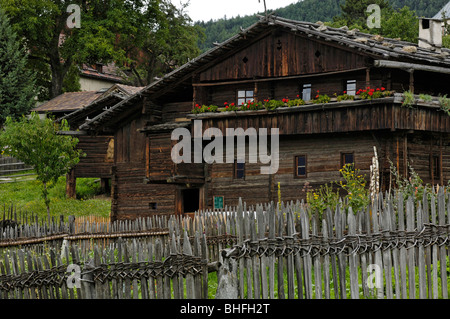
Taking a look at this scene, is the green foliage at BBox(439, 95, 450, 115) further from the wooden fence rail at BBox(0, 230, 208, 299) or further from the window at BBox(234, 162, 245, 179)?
the wooden fence rail at BBox(0, 230, 208, 299)

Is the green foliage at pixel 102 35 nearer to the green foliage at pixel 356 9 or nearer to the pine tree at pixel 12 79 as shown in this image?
the pine tree at pixel 12 79

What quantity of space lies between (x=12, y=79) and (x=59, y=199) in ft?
42.9

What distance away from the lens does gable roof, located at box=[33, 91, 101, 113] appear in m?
46.3

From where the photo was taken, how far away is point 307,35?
26.5 meters

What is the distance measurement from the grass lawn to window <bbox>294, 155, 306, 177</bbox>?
500 inches

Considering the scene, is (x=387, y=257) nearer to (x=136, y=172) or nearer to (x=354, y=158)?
(x=354, y=158)

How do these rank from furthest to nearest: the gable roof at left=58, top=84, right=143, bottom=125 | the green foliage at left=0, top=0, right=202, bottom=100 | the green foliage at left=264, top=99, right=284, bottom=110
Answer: the green foliage at left=0, top=0, right=202, bottom=100, the gable roof at left=58, top=84, right=143, bottom=125, the green foliage at left=264, top=99, right=284, bottom=110

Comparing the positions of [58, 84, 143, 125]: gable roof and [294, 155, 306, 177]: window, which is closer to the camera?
[294, 155, 306, 177]: window

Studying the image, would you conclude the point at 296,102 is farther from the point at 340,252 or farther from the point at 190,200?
the point at 340,252

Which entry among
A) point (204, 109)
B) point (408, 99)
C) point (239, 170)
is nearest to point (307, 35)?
point (408, 99)

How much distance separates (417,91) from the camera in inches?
1064

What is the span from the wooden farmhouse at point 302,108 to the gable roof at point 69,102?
1553 centimetres

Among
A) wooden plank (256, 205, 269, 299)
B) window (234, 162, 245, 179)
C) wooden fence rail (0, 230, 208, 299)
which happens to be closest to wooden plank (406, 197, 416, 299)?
wooden plank (256, 205, 269, 299)
